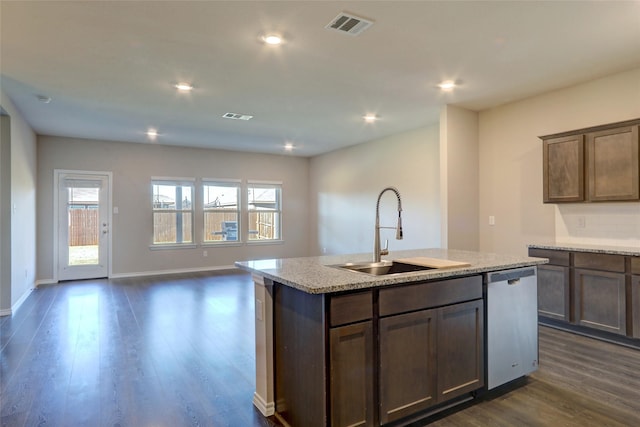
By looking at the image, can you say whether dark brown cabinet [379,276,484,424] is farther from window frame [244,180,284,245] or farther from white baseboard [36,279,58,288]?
white baseboard [36,279,58,288]

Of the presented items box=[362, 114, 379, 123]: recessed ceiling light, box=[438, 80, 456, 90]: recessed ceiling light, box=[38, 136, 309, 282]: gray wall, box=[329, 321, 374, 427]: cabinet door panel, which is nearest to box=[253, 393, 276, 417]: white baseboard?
box=[329, 321, 374, 427]: cabinet door panel

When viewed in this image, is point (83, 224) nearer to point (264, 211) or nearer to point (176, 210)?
point (176, 210)

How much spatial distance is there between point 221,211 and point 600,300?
22.6 ft

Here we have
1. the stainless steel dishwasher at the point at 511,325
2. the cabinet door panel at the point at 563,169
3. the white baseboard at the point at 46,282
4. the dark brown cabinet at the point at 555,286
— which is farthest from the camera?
the white baseboard at the point at 46,282

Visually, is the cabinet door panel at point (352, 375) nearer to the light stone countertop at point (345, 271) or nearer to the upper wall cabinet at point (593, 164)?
the light stone countertop at point (345, 271)

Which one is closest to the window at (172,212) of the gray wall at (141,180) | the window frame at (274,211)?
the gray wall at (141,180)

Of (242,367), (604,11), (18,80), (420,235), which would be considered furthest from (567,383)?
(18,80)

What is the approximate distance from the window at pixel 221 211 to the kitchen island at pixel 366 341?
19.6 feet

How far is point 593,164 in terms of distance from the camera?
376 cm

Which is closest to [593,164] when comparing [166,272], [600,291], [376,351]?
[600,291]

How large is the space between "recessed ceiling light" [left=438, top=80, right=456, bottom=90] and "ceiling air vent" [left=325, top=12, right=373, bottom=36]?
1.54 meters

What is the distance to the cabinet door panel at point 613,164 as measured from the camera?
3.47 m

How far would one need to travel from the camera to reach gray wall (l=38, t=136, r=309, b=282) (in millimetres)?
6715

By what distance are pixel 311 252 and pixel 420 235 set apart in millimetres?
3705
